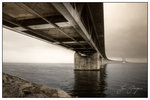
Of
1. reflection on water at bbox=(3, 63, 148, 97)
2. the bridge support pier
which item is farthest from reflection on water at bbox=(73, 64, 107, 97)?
the bridge support pier

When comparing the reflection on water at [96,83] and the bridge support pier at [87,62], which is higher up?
the bridge support pier at [87,62]

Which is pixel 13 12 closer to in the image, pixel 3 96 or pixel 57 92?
pixel 3 96

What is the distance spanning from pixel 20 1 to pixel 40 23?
11.9 ft

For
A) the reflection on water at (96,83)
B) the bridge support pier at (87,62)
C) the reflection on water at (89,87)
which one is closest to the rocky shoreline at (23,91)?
the reflection on water at (96,83)

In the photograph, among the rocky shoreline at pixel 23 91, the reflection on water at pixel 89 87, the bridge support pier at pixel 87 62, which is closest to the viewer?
the rocky shoreline at pixel 23 91

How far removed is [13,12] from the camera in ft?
29.2

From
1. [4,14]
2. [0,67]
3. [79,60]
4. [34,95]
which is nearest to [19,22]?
[4,14]

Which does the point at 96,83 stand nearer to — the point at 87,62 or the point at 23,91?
the point at 23,91

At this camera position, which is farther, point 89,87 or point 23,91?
point 89,87

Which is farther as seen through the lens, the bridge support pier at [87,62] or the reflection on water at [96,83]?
the bridge support pier at [87,62]

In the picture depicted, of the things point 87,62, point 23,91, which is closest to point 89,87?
point 23,91

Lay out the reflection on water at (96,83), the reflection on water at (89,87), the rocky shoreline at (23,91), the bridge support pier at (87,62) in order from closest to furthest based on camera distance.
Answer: the rocky shoreline at (23,91)
the reflection on water at (89,87)
the reflection on water at (96,83)
the bridge support pier at (87,62)

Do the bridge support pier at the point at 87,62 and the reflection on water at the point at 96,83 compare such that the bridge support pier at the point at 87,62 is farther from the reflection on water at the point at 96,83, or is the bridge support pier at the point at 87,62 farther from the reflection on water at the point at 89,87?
the reflection on water at the point at 89,87

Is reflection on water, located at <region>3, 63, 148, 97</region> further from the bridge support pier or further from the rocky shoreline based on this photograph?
the rocky shoreline
